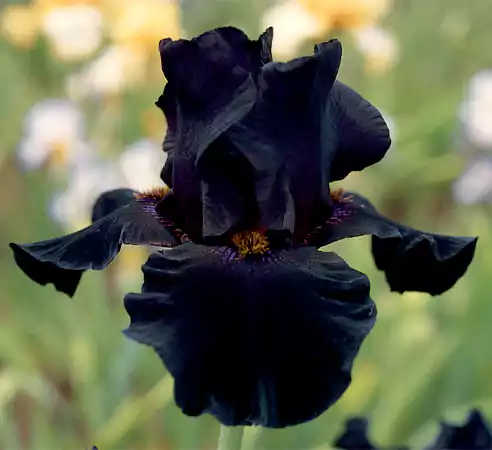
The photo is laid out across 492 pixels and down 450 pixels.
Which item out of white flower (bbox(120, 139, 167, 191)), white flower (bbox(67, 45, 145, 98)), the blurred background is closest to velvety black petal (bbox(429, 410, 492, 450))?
the blurred background

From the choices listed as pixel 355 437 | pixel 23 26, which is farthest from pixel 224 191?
pixel 23 26

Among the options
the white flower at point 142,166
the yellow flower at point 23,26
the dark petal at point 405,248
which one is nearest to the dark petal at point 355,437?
the dark petal at point 405,248

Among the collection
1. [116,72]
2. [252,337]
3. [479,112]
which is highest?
[116,72]

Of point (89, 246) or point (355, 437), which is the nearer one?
point (89, 246)

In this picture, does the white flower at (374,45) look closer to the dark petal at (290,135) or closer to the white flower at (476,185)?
the white flower at (476,185)

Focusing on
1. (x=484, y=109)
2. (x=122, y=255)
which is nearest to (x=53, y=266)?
(x=122, y=255)

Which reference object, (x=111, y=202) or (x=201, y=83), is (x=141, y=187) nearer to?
(x=111, y=202)

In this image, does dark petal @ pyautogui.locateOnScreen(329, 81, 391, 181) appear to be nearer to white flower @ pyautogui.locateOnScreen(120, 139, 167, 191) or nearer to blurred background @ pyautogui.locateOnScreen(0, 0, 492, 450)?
blurred background @ pyautogui.locateOnScreen(0, 0, 492, 450)
